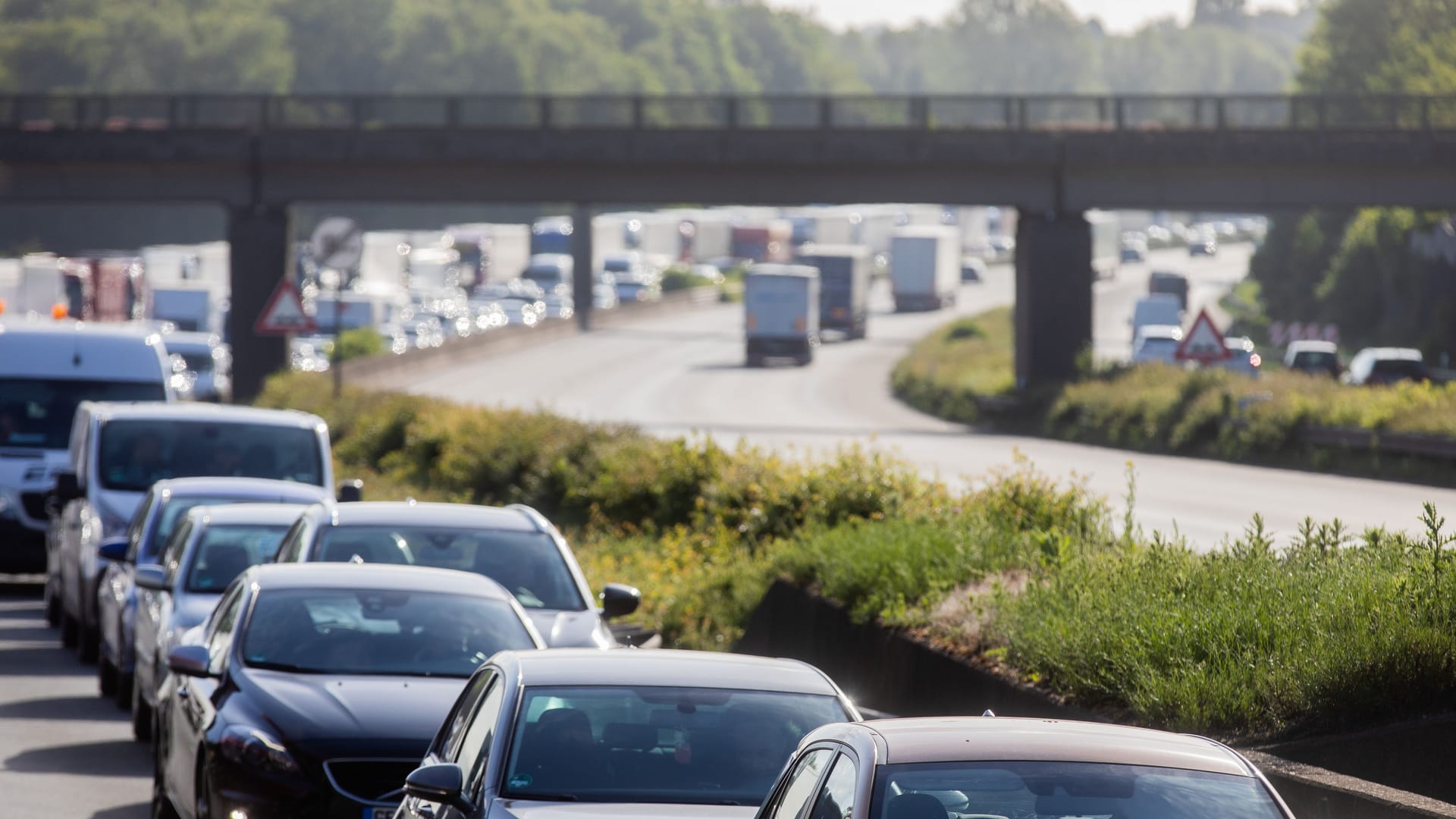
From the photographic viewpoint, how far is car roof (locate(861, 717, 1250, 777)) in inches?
196

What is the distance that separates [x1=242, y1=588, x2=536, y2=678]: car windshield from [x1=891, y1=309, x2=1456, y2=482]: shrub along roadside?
2096 centimetres

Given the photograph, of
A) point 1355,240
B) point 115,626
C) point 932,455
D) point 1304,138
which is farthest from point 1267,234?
point 115,626

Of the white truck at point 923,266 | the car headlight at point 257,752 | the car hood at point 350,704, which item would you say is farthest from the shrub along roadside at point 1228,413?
the white truck at point 923,266

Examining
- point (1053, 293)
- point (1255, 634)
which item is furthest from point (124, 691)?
point (1053, 293)

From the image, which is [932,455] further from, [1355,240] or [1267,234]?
[1267,234]

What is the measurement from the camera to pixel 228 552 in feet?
45.2

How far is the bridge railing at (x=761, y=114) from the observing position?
151 feet

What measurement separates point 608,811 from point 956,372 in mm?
50366

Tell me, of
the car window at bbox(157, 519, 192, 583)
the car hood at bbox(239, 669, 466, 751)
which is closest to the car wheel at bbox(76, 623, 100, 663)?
the car window at bbox(157, 519, 192, 583)

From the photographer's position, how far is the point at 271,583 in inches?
388

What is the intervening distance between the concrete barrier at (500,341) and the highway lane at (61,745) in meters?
27.5

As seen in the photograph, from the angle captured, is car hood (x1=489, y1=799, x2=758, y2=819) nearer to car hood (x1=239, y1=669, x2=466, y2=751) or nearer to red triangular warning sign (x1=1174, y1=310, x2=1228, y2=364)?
car hood (x1=239, y1=669, x2=466, y2=751)

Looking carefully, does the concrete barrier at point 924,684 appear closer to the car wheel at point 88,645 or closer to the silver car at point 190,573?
the silver car at point 190,573

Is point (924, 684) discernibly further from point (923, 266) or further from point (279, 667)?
point (923, 266)
